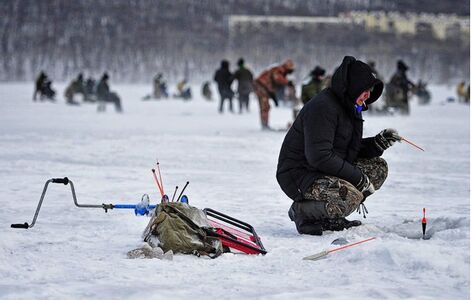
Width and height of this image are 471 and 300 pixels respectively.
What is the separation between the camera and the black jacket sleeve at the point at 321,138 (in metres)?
5.43

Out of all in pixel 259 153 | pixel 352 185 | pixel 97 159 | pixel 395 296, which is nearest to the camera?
pixel 395 296

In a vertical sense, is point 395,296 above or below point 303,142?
below

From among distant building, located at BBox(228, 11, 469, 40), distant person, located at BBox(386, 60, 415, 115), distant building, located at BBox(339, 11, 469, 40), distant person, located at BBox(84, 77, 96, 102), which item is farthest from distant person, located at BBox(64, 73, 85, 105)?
distant building, located at BBox(228, 11, 469, 40)

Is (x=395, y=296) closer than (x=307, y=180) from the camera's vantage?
Yes

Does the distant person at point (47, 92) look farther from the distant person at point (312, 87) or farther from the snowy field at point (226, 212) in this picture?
the snowy field at point (226, 212)

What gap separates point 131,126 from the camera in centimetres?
1816

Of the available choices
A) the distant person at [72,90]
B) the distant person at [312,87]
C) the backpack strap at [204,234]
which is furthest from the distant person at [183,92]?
the backpack strap at [204,234]

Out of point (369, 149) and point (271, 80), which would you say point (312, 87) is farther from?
point (369, 149)

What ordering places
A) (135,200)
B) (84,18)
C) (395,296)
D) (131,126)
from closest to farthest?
1. (395,296)
2. (135,200)
3. (131,126)
4. (84,18)

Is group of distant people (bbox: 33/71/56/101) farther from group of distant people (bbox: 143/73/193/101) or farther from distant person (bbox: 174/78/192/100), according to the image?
distant person (bbox: 174/78/192/100)

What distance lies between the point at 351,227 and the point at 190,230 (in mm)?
1234

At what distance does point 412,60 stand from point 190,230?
114857mm

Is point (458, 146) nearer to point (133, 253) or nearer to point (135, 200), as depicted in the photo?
point (135, 200)

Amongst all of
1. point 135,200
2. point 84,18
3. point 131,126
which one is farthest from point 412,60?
point 135,200
